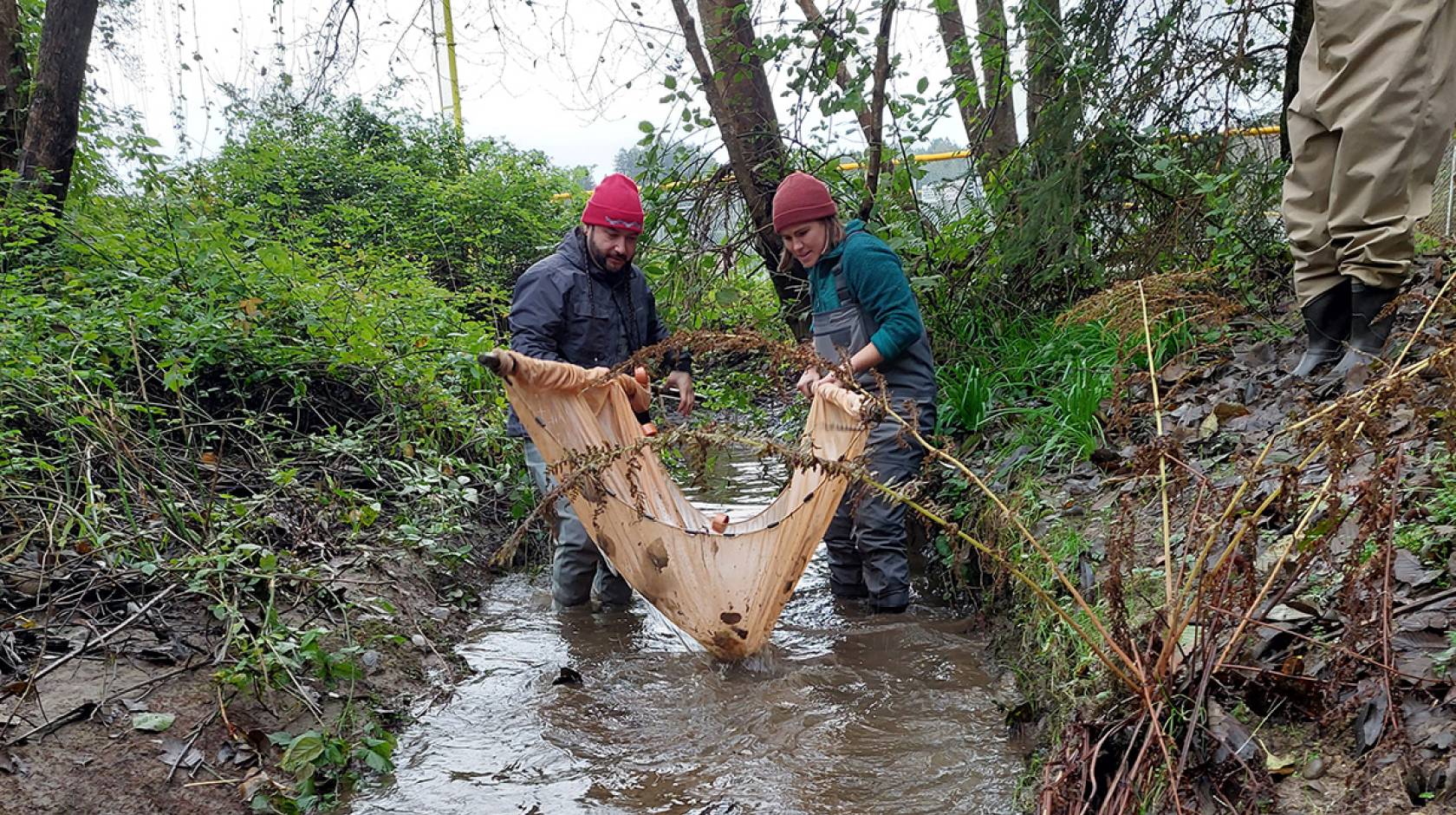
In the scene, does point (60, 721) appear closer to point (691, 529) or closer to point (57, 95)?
point (691, 529)

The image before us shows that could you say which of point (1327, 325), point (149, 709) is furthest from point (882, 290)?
point (149, 709)

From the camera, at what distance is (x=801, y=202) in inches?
158

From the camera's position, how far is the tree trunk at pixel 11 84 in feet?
17.8

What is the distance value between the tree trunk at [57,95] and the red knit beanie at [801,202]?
3866 mm

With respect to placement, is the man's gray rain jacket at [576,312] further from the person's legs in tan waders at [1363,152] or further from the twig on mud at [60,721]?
the person's legs in tan waders at [1363,152]

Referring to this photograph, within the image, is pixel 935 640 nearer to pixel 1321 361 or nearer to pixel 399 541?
pixel 1321 361

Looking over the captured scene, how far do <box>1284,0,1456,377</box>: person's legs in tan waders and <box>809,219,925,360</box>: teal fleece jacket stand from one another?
4.59ft

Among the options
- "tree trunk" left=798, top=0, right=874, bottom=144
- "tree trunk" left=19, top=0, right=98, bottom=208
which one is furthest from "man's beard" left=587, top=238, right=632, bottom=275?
"tree trunk" left=19, top=0, right=98, bottom=208

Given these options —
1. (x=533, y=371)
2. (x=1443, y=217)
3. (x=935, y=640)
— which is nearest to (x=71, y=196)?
(x=533, y=371)

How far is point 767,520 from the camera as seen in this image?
145 inches

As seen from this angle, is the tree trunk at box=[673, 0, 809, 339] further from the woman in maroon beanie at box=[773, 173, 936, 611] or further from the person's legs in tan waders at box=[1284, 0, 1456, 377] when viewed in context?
the person's legs in tan waders at box=[1284, 0, 1456, 377]

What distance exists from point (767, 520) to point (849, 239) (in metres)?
1.21

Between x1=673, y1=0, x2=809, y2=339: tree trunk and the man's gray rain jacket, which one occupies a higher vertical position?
x1=673, y1=0, x2=809, y2=339: tree trunk

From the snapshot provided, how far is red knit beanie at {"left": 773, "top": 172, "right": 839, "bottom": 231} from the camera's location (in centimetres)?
402
